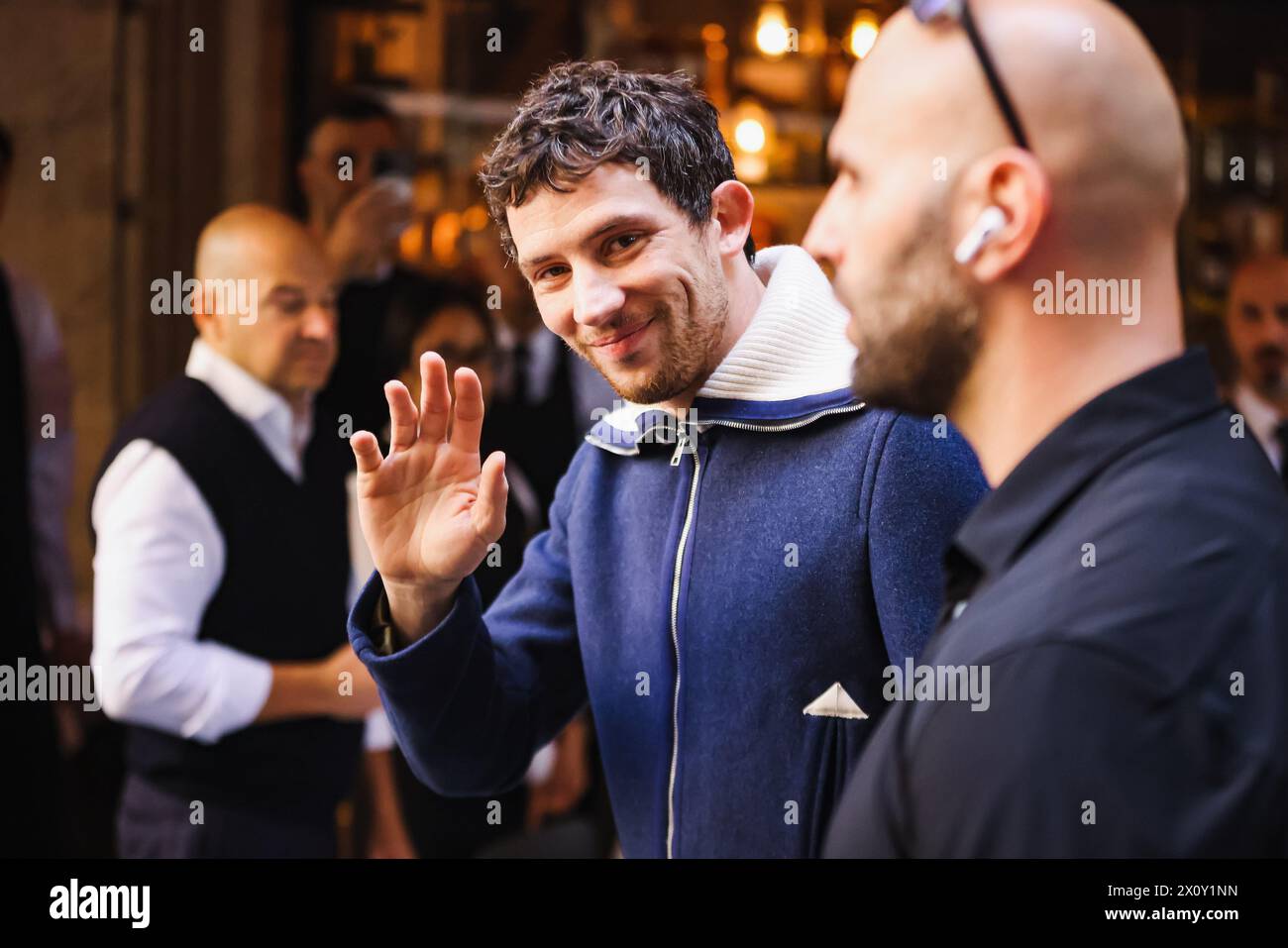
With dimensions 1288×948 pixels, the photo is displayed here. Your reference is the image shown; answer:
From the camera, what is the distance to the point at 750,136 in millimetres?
4449

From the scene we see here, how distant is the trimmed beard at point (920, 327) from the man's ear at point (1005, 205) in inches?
0.7

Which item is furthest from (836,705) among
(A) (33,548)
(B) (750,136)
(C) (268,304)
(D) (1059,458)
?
(B) (750,136)

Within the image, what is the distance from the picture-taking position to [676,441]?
1.63 metres

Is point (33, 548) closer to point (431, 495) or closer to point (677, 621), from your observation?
point (431, 495)

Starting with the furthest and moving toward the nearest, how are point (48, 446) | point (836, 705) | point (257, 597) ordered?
point (48, 446), point (257, 597), point (836, 705)

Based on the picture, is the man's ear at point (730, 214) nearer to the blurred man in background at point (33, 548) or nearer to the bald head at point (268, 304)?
the bald head at point (268, 304)

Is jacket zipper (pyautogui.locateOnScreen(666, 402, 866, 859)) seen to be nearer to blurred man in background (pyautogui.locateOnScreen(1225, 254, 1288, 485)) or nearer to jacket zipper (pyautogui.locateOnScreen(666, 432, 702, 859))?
jacket zipper (pyautogui.locateOnScreen(666, 432, 702, 859))

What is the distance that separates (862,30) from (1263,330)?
4.58 ft

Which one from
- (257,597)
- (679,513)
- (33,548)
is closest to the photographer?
(679,513)

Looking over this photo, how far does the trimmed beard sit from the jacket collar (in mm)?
438

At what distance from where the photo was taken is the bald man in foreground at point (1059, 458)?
888 mm

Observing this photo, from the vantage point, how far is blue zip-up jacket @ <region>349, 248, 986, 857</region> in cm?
147

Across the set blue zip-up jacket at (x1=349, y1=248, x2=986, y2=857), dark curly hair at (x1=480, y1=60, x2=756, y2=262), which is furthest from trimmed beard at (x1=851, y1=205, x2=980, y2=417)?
dark curly hair at (x1=480, y1=60, x2=756, y2=262)
